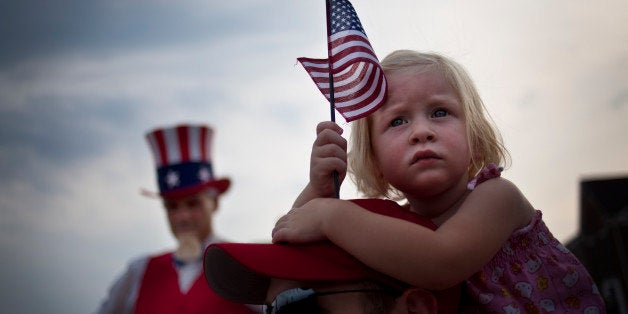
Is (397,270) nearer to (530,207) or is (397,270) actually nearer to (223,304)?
(530,207)

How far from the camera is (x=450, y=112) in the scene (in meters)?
1.79

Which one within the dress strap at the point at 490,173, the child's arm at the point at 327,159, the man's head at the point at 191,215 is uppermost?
the child's arm at the point at 327,159

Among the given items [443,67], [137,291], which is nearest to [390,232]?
[443,67]

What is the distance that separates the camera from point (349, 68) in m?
1.86

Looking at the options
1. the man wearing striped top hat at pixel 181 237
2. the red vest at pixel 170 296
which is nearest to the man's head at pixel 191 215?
the man wearing striped top hat at pixel 181 237

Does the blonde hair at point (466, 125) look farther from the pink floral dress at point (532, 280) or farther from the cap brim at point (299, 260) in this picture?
the cap brim at point (299, 260)

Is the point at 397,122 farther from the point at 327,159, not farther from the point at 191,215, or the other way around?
the point at 191,215

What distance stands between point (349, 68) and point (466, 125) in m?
0.39

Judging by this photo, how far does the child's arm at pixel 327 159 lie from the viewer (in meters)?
1.68

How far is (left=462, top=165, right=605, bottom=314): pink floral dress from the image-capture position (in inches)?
66.9

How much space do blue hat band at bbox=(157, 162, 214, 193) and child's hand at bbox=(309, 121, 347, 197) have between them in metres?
3.24

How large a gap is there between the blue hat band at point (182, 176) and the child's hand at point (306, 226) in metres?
3.43

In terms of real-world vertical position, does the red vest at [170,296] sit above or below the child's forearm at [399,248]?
below

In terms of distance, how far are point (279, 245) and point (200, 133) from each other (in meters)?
3.84
